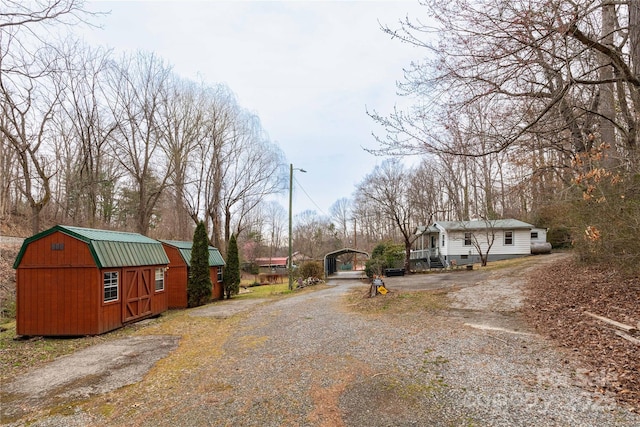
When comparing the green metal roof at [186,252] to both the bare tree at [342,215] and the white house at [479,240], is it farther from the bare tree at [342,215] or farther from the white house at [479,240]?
the bare tree at [342,215]

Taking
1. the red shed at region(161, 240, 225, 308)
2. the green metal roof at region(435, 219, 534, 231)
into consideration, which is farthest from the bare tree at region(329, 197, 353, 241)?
the red shed at region(161, 240, 225, 308)

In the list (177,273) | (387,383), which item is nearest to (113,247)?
(177,273)

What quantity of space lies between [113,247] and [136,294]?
76.3 inches

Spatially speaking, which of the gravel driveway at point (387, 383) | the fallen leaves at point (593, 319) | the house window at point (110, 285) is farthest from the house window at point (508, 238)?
the house window at point (110, 285)

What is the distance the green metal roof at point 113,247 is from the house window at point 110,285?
309mm

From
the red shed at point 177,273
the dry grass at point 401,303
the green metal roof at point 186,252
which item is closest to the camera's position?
the dry grass at point 401,303

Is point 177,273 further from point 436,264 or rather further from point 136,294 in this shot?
point 436,264

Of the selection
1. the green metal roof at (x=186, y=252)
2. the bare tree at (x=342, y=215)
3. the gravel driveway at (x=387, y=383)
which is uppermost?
the bare tree at (x=342, y=215)

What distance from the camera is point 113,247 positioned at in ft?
34.8

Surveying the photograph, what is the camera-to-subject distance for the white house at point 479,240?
24422 millimetres

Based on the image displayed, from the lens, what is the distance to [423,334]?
7.47 m

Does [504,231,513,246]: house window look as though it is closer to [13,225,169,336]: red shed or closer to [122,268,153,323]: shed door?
[122,268,153,323]: shed door

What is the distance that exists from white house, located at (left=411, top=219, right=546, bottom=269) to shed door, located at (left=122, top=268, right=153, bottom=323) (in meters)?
18.0

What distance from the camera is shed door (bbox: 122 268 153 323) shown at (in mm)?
10953
